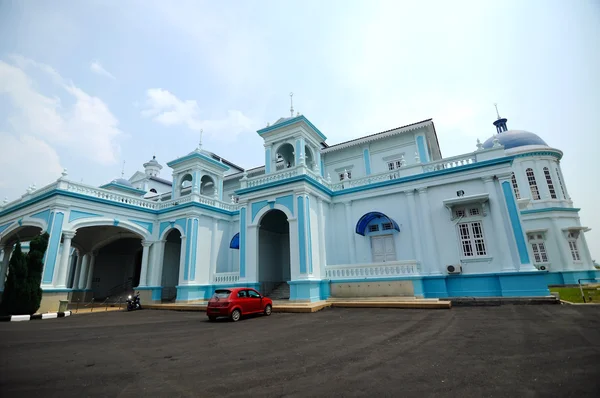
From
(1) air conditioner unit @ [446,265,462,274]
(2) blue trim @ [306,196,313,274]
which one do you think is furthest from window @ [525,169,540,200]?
(2) blue trim @ [306,196,313,274]

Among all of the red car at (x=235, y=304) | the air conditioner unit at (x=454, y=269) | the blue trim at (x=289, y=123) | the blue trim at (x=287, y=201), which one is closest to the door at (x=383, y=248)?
the air conditioner unit at (x=454, y=269)

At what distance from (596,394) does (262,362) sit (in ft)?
14.7

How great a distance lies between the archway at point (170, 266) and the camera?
20.9m

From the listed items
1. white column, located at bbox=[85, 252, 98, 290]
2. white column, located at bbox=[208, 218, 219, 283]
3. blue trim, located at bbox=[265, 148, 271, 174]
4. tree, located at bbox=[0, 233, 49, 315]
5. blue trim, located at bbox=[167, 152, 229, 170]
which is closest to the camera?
tree, located at bbox=[0, 233, 49, 315]

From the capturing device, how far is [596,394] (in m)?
3.42

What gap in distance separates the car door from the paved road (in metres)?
2.84

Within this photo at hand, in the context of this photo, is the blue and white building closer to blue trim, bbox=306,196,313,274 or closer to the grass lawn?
blue trim, bbox=306,196,313,274

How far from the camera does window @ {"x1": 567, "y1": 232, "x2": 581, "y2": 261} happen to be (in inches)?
835

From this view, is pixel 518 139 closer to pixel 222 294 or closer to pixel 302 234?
pixel 302 234

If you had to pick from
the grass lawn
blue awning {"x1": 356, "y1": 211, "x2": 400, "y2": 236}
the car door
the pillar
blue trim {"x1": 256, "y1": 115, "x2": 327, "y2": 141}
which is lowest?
the grass lawn

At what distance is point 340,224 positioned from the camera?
57.3 ft

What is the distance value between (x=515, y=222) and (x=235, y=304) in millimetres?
12672

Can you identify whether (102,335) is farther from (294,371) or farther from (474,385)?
(474,385)

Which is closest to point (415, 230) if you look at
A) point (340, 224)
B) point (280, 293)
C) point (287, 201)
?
point (340, 224)
